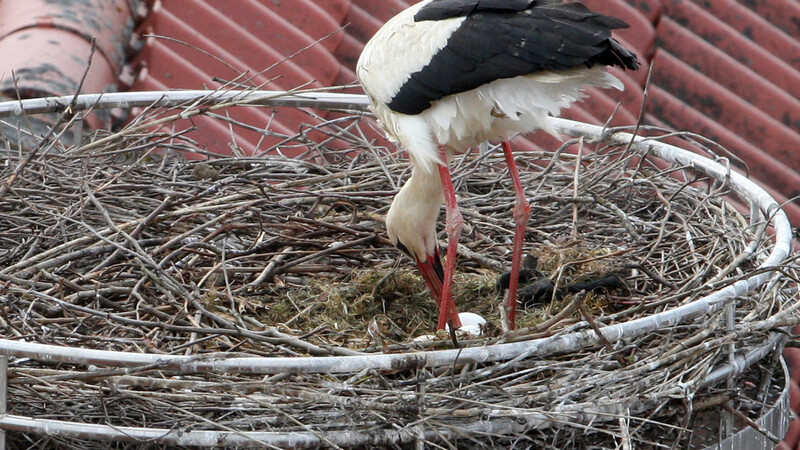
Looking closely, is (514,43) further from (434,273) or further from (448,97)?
(434,273)

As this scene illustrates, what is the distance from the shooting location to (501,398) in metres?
2.56

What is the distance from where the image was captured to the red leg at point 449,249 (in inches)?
136

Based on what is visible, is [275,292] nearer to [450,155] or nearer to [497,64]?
[450,155]

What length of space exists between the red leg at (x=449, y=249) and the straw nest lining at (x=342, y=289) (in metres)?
0.19

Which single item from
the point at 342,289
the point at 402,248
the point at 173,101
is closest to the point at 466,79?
the point at 402,248

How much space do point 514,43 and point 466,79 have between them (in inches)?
7.0

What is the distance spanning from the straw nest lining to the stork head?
0.43ft

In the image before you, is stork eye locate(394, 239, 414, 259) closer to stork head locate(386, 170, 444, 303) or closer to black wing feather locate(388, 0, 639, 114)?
stork head locate(386, 170, 444, 303)

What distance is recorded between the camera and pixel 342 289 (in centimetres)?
375

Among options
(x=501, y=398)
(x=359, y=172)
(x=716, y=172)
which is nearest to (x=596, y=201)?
(x=716, y=172)

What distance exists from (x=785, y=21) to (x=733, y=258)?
7.13 ft

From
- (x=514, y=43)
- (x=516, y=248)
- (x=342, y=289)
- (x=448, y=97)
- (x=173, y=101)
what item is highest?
(x=514, y=43)

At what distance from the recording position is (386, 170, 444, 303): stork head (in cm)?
370

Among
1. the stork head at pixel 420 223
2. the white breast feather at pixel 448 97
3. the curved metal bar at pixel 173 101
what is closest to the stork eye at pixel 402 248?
the stork head at pixel 420 223
